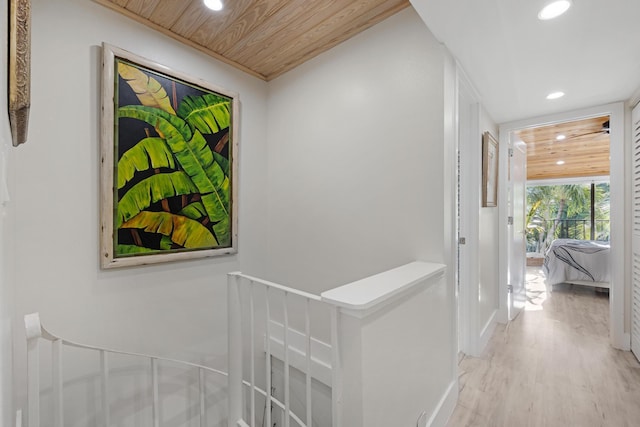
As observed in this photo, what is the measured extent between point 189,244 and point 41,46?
1359 millimetres

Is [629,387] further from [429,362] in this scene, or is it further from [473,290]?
[429,362]

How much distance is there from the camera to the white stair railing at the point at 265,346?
1.29 meters

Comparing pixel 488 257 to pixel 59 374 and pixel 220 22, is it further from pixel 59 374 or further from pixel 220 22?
pixel 59 374

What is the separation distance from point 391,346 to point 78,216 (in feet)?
5.99

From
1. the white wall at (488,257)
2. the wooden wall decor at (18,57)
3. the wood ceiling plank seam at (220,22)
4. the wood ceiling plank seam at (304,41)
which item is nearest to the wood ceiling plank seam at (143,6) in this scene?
the wood ceiling plank seam at (220,22)

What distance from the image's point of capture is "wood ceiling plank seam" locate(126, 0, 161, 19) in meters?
1.74

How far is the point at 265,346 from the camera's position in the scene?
2.22 m

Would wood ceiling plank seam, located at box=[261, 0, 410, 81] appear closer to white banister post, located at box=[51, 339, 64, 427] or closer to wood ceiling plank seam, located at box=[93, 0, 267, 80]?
wood ceiling plank seam, located at box=[93, 0, 267, 80]

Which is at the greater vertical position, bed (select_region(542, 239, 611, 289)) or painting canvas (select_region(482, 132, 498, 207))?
painting canvas (select_region(482, 132, 498, 207))

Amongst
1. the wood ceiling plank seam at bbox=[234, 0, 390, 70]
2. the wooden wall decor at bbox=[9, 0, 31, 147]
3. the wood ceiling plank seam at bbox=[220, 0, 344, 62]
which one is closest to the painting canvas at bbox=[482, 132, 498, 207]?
the wood ceiling plank seam at bbox=[234, 0, 390, 70]

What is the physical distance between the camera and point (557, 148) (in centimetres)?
442

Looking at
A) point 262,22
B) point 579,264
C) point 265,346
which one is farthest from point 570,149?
point 265,346

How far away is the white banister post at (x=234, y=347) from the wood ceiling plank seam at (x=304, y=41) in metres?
1.66

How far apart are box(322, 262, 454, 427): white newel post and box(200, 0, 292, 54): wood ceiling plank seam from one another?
1646 millimetres
